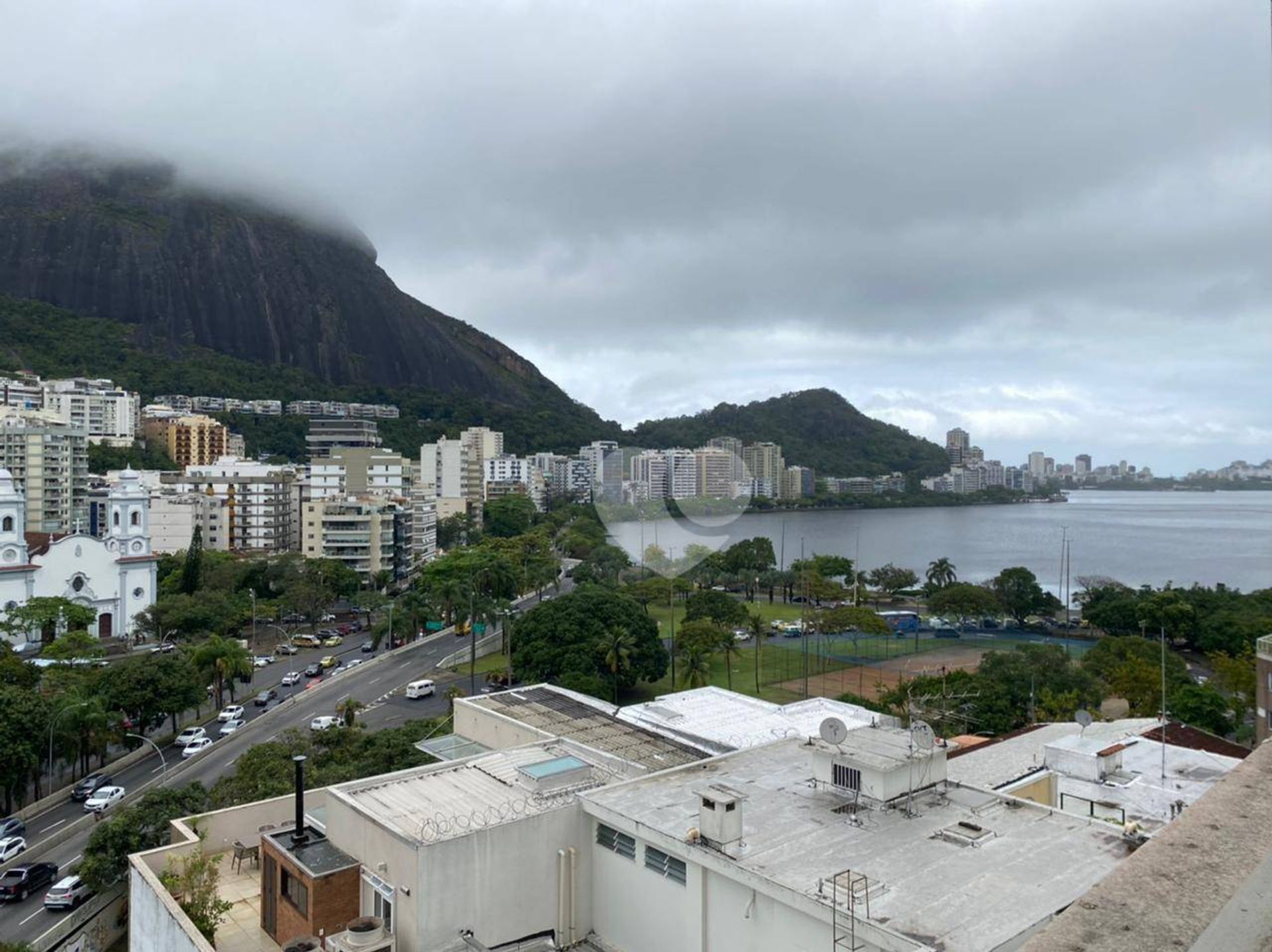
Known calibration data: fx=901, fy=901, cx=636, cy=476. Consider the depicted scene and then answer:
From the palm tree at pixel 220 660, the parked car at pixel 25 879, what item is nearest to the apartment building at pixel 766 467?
the palm tree at pixel 220 660

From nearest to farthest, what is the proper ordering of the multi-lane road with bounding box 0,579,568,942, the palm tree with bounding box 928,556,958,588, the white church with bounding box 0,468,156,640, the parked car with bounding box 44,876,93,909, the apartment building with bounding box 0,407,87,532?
the parked car with bounding box 44,876,93,909 < the multi-lane road with bounding box 0,579,568,942 < the white church with bounding box 0,468,156,640 < the palm tree with bounding box 928,556,958,588 < the apartment building with bounding box 0,407,87,532

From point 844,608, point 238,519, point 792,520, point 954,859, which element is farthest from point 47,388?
point 954,859

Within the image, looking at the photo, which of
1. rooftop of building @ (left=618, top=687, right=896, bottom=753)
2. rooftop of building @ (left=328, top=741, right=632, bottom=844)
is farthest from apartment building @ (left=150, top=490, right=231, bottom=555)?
rooftop of building @ (left=328, top=741, right=632, bottom=844)

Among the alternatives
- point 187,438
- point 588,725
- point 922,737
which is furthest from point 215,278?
point 922,737

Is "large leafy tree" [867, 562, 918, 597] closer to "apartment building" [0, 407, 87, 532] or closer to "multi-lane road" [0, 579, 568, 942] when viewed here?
"multi-lane road" [0, 579, 568, 942]

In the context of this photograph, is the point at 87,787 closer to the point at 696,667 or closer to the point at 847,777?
the point at 696,667

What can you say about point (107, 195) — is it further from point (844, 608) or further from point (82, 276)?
point (844, 608)
